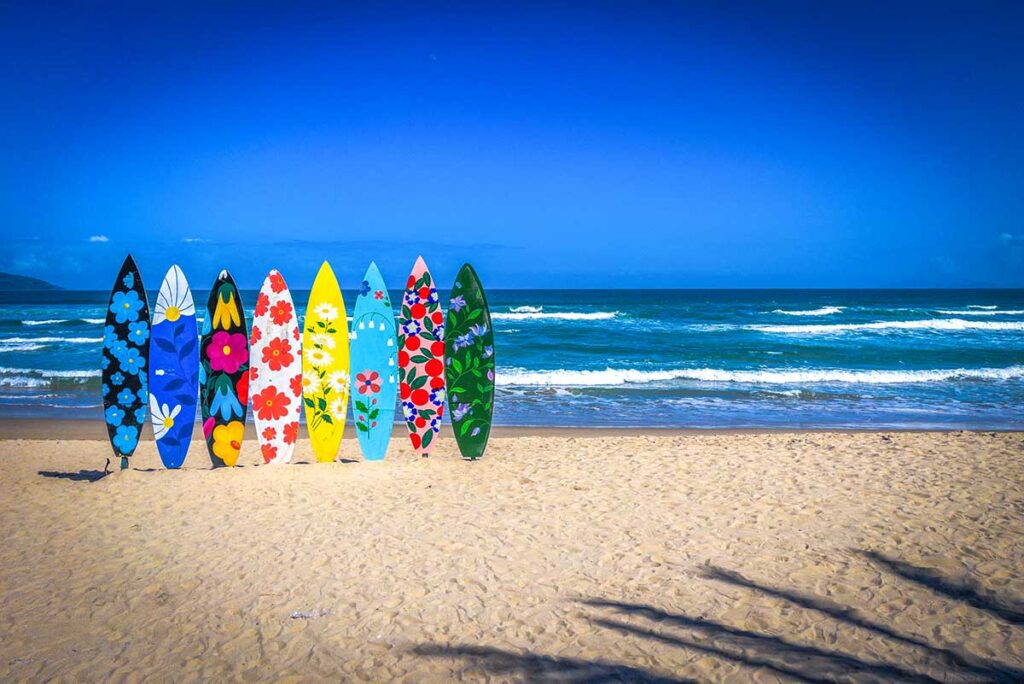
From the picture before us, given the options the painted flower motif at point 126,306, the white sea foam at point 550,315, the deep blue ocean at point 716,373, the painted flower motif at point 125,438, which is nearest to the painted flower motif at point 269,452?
the painted flower motif at point 125,438

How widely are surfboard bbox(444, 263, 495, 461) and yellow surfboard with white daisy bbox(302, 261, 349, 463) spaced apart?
936 millimetres

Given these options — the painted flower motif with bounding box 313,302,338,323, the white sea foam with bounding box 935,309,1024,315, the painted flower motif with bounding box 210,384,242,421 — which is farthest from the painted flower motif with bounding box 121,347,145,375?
the white sea foam with bounding box 935,309,1024,315

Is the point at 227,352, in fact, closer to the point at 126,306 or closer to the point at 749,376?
the point at 126,306

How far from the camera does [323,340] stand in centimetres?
607

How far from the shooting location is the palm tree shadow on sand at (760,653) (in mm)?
2732

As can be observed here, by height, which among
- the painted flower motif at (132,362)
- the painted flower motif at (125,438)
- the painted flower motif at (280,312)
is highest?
the painted flower motif at (280,312)

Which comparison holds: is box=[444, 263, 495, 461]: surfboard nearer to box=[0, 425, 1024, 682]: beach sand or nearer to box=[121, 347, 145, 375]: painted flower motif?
box=[0, 425, 1024, 682]: beach sand

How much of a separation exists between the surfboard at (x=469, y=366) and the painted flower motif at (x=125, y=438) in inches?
103

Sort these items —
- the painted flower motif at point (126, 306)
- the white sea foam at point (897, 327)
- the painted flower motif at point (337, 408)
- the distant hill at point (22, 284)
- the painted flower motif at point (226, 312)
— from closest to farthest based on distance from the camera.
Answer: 1. the painted flower motif at point (126, 306)
2. the painted flower motif at point (226, 312)
3. the painted flower motif at point (337, 408)
4. the white sea foam at point (897, 327)
5. the distant hill at point (22, 284)

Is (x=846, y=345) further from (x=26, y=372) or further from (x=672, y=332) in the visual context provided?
(x=26, y=372)

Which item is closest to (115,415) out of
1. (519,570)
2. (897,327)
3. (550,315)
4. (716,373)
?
(519,570)

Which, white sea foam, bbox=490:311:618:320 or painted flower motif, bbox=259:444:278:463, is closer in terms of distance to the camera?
painted flower motif, bbox=259:444:278:463

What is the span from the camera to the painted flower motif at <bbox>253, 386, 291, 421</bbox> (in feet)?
19.7

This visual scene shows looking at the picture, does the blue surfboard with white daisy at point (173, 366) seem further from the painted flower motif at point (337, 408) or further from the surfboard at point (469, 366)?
the surfboard at point (469, 366)
